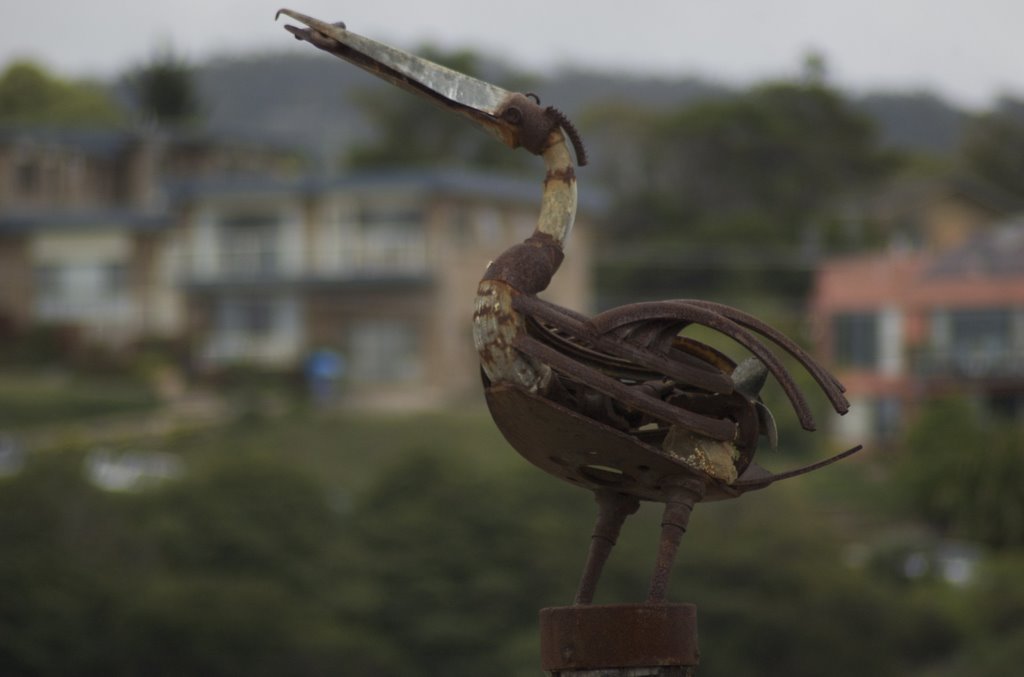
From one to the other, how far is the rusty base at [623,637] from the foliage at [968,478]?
142 ft

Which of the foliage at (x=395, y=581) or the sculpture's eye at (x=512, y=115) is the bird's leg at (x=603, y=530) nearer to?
the sculpture's eye at (x=512, y=115)

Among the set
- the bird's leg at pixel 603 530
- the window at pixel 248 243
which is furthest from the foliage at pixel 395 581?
the bird's leg at pixel 603 530

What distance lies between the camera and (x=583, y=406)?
27.1ft

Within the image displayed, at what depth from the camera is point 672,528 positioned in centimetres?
Result: 822

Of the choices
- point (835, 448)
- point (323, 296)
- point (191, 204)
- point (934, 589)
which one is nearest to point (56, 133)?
point (191, 204)

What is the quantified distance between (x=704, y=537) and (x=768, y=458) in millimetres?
6282

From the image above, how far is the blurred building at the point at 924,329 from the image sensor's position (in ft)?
201

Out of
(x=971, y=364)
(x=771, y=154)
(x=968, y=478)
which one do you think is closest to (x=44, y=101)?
(x=771, y=154)

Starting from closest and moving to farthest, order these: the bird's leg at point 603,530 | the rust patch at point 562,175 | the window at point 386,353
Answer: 1. the bird's leg at point 603,530
2. the rust patch at point 562,175
3. the window at point 386,353

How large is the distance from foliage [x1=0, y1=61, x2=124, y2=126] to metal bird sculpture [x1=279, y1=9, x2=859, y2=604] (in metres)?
92.7

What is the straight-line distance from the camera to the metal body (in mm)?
8125

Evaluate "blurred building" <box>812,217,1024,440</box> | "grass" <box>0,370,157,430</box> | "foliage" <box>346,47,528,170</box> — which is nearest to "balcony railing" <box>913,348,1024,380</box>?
"blurred building" <box>812,217,1024,440</box>

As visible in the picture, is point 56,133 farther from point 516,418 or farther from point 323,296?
point 516,418

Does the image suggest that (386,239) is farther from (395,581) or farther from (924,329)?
(395,581)
